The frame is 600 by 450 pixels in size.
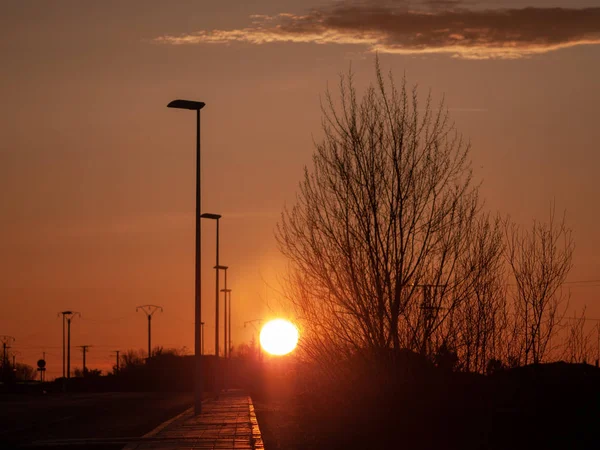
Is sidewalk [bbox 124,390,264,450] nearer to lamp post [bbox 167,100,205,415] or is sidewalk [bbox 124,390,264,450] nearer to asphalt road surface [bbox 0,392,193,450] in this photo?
asphalt road surface [bbox 0,392,193,450]

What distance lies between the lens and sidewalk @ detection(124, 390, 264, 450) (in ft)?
78.7

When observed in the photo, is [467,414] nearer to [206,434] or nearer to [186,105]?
[206,434]

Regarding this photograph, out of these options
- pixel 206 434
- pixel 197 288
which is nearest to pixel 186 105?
pixel 197 288

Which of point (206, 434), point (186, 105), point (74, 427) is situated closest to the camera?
point (206, 434)

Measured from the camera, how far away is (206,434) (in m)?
27.8

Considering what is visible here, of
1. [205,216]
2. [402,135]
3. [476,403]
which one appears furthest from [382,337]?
[205,216]

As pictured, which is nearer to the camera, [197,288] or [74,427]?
[74,427]

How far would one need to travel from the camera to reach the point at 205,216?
58688 millimetres

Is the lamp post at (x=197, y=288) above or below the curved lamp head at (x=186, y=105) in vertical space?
below

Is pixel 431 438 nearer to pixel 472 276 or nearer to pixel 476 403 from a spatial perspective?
pixel 476 403

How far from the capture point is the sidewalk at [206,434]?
78.7ft

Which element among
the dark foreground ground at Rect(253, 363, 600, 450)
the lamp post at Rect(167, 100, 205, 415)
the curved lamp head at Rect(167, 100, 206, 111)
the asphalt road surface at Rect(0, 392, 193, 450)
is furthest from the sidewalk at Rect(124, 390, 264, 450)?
the curved lamp head at Rect(167, 100, 206, 111)

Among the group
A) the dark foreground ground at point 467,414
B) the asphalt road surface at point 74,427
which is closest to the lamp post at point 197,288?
the asphalt road surface at point 74,427

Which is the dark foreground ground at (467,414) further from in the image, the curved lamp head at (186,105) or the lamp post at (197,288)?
the curved lamp head at (186,105)
